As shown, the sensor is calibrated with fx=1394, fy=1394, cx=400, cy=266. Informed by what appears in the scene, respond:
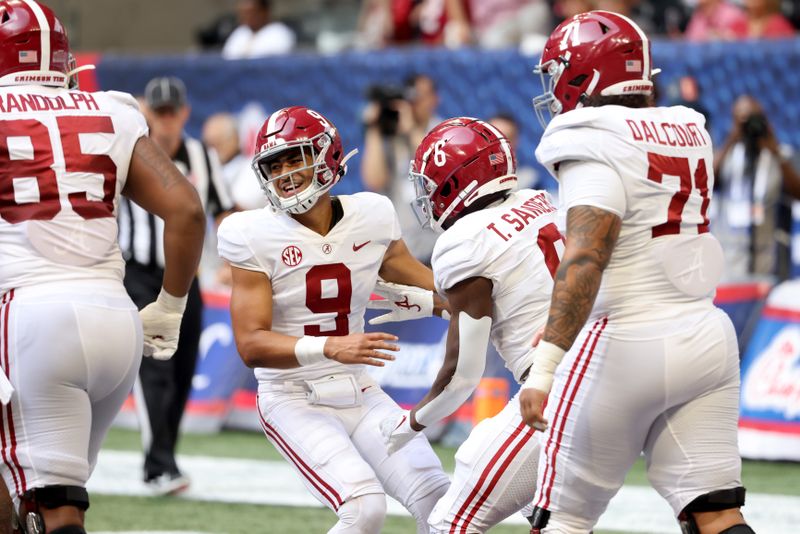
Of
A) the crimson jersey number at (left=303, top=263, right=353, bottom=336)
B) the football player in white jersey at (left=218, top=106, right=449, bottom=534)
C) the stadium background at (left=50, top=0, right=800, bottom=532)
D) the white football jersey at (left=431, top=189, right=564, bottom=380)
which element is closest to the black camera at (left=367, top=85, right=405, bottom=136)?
the stadium background at (left=50, top=0, right=800, bottom=532)

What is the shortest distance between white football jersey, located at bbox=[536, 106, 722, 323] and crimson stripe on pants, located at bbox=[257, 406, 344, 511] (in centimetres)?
97

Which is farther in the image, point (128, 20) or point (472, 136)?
point (128, 20)

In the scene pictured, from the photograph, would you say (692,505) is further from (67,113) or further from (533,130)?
(533,130)

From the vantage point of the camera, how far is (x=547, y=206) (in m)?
4.05

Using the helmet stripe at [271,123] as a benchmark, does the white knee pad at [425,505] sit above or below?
below

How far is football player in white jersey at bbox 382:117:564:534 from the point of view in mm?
→ 3730

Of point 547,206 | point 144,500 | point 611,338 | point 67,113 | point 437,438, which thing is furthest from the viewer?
point 437,438

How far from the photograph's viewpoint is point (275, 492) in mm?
6555

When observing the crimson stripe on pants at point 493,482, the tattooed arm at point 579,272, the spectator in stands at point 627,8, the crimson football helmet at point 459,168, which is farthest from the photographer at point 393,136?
the tattooed arm at point 579,272

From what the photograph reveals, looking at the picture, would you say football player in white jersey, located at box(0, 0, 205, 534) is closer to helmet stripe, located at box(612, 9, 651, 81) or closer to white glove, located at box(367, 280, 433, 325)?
white glove, located at box(367, 280, 433, 325)

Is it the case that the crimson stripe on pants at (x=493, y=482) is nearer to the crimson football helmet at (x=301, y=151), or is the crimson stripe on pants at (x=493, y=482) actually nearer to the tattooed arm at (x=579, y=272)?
the tattooed arm at (x=579, y=272)

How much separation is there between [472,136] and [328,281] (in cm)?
63

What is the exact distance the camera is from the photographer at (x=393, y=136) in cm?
908

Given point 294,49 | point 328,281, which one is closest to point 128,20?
point 294,49
